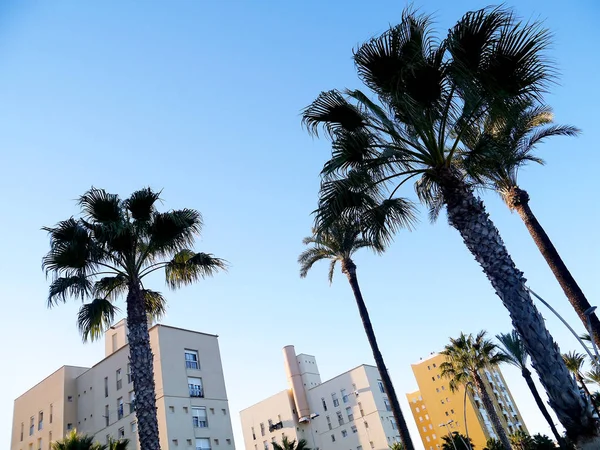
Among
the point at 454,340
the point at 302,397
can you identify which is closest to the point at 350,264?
the point at 454,340

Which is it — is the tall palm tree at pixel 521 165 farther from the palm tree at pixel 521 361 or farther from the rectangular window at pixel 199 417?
the rectangular window at pixel 199 417

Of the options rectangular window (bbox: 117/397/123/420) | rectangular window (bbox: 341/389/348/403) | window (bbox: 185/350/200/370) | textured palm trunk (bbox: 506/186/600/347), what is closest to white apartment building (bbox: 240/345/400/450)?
rectangular window (bbox: 341/389/348/403)

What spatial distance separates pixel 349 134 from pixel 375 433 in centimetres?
4962

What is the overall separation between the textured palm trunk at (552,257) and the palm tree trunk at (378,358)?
9.42m

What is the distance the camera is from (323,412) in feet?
193

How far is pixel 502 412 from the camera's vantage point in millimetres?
81812

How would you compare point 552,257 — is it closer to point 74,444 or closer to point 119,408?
point 74,444

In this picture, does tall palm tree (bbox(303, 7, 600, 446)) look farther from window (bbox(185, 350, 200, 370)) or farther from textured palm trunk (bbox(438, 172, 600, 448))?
window (bbox(185, 350, 200, 370))

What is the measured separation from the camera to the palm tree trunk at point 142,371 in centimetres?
1216

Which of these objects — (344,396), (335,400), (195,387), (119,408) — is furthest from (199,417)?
(335,400)

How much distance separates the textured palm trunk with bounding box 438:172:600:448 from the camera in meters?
7.71

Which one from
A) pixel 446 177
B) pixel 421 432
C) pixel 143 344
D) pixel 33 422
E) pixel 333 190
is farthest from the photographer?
pixel 421 432

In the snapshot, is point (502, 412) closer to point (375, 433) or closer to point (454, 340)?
point (375, 433)

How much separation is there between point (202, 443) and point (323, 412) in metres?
28.6
